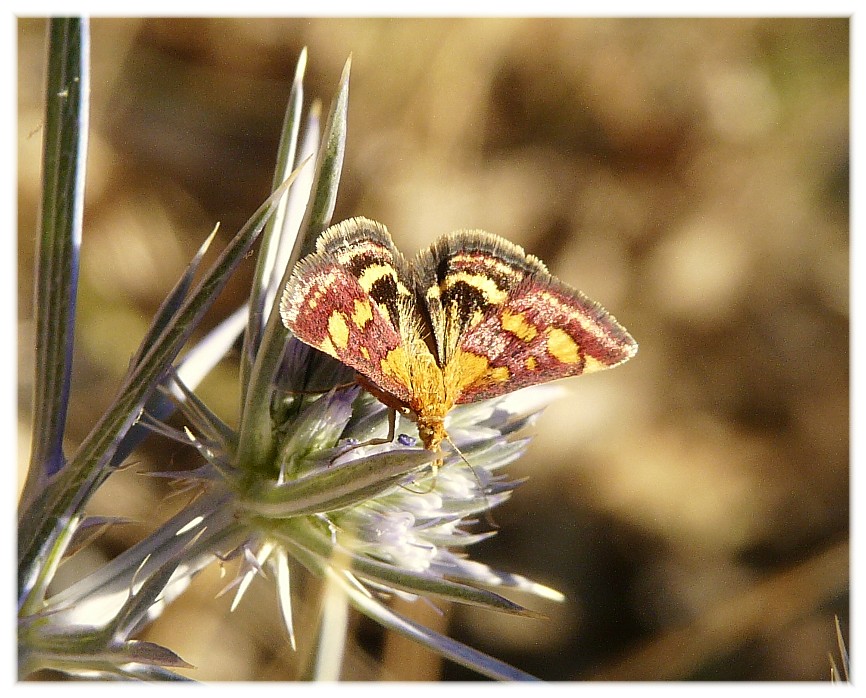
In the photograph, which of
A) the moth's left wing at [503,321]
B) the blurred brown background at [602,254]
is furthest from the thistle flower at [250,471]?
the blurred brown background at [602,254]

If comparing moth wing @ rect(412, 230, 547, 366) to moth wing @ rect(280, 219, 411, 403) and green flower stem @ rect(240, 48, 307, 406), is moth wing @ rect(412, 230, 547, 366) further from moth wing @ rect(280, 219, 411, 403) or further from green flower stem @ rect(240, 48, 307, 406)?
green flower stem @ rect(240, 48, 307, 406)

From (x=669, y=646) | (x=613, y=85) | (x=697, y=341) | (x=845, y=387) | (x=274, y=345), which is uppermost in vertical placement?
(x=613, y=85)

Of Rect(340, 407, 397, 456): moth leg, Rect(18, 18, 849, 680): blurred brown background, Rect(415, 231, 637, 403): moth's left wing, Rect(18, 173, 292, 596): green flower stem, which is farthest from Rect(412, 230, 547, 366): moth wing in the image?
Rect(18, 18, 849, 680): blurred brown background

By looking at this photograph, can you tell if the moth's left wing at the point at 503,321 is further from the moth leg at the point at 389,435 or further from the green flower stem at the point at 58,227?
the green flower stem at the point at 58,227

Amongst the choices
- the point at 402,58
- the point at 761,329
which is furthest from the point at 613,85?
the point at 761,329

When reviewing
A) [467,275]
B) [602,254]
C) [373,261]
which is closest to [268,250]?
[373,261]

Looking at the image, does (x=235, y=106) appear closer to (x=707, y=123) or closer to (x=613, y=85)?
(x=613, y=85)
